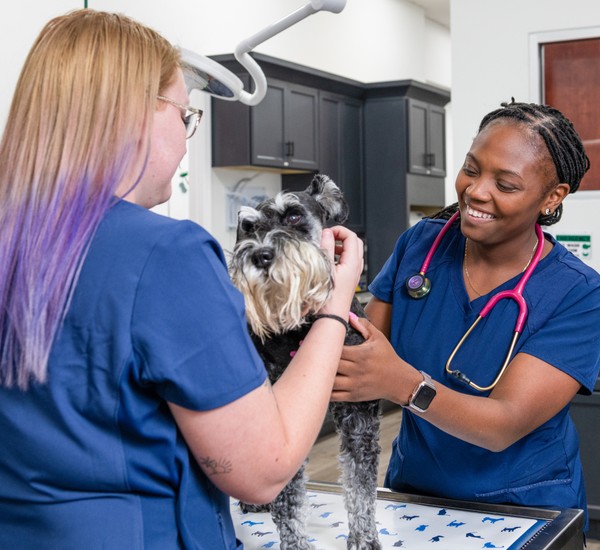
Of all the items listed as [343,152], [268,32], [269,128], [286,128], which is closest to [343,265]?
[268,32]

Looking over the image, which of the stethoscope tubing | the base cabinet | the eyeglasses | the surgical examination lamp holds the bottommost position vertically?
the base cabinet

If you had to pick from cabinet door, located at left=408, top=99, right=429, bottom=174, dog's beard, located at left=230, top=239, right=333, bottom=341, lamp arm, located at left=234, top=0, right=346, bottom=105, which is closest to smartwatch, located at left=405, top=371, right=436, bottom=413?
dog's beard, located at left=230, top=239, right=333, bottom=341

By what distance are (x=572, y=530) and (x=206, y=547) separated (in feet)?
2.50

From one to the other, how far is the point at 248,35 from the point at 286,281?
5411 mm

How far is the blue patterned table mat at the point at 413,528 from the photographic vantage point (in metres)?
1.40

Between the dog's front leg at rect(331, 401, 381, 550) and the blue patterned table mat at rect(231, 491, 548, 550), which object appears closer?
the dog's front leg at rect(331, 401, 381, 550)

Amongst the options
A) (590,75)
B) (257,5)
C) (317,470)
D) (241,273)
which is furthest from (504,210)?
(257,5)

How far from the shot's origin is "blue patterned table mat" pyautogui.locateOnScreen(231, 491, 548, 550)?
1.40m

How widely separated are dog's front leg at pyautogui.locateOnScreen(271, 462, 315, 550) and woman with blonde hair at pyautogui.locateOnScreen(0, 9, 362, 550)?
35cm

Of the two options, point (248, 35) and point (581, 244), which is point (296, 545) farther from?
point (248, 35)

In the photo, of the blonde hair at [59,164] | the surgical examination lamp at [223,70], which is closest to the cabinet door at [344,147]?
the surgical examination lamp at [223,70]

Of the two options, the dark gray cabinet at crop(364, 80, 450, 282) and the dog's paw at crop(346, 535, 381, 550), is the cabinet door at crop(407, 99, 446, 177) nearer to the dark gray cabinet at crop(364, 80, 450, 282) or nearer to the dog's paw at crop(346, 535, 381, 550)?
the dark gray cabinet at crop(364, 80, 450, 282)

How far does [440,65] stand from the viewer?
9281 mm

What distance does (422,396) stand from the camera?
4.61 feet
